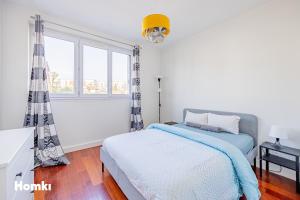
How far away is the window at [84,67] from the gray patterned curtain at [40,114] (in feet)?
0.94

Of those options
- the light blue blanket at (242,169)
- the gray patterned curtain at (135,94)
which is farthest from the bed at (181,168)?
the gray patterned curtain at (135,94)

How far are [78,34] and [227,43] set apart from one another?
302 centimetres

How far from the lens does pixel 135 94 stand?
364 centimetres

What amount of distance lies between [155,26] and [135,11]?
1.34 m

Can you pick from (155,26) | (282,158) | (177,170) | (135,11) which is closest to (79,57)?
(135,11)

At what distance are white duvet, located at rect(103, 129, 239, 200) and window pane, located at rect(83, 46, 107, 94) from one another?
1.84 metres

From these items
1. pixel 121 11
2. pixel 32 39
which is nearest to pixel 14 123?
pixel 32 39

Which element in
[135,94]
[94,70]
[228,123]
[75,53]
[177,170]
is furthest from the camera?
[135,94]

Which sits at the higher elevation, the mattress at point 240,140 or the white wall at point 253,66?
the white wall at point 253,66

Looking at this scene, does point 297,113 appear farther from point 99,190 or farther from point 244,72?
point 99,190

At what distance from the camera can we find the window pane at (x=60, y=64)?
2674mm

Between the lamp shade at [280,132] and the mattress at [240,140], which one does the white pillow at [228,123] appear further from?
the lamp shade at [280,132]

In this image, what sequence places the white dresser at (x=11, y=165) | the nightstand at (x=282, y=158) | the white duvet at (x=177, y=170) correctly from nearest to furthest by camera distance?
the white dresser at (x=11, y=165), the white duvet at (x=177, y=170), the nightstand at (x=282, y=158)

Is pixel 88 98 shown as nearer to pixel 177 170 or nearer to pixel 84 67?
pixel 84 67
